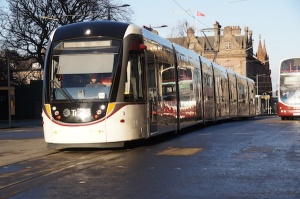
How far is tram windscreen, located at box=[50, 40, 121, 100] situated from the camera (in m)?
13.2

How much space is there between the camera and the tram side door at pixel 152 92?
14.7 m

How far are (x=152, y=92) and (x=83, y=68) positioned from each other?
2.48 metres

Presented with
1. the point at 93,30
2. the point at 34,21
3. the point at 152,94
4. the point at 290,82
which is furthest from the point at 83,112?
the point at 34,21

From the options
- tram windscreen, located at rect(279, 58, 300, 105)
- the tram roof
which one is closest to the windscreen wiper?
the tram roof

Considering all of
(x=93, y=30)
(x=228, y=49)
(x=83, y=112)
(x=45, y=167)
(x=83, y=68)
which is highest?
(x=228, y=49)

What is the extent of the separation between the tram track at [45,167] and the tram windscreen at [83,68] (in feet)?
4.65

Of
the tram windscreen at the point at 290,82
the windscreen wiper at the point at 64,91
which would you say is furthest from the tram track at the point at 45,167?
the tram windscreen at the point at 290,82

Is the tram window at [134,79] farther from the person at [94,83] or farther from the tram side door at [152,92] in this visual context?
the person at [94,83]

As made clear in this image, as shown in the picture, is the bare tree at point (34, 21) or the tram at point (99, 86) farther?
the bare tree at point (34, 21)

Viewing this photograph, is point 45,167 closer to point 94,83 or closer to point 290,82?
point 94,83

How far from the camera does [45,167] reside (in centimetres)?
1077

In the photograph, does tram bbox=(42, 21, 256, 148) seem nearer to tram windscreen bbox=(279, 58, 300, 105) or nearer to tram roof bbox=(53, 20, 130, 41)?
tram roof bbox=(53, 20, 130, 41)

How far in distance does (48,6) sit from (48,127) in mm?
38291

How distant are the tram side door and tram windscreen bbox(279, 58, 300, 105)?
62.8 ft
